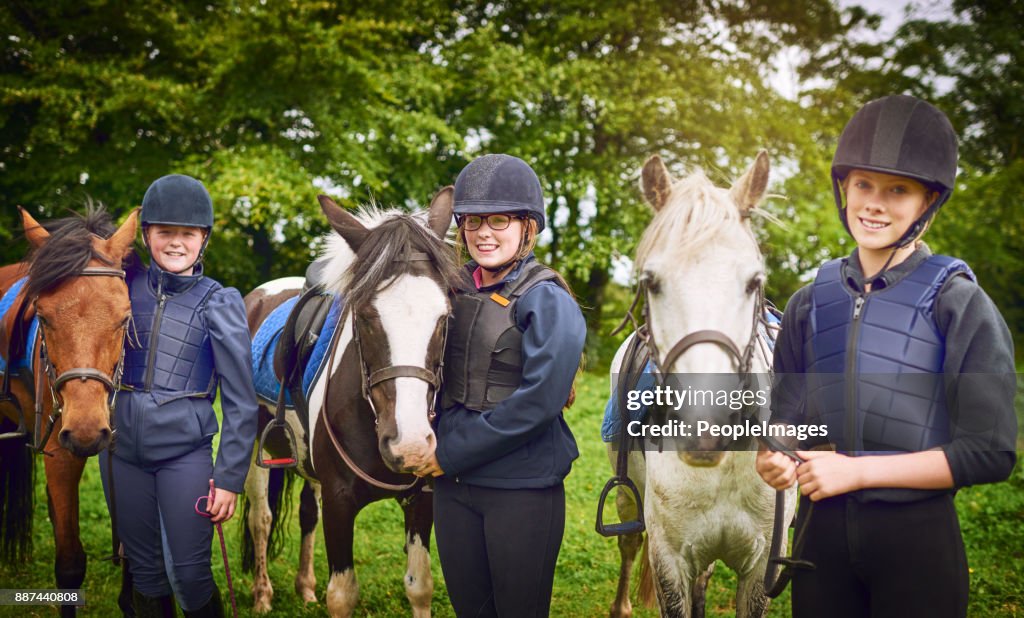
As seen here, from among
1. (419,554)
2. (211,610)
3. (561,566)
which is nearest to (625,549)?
(561,566)

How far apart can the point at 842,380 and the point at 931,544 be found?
1.49 feet

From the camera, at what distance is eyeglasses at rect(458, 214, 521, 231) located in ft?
8.11

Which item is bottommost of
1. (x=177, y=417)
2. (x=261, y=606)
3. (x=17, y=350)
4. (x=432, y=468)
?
(x=261, y=606)

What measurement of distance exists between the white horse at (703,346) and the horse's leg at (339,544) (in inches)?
49.9

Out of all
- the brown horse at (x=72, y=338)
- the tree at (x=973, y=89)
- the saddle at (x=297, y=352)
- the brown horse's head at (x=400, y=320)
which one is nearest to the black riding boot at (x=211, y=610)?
the saddle at (x=297, y=352)

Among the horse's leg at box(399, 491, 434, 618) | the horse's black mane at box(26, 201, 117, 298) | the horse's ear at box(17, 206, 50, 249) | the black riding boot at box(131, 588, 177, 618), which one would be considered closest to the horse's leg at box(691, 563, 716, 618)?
the horse's leg at box(399, 491, 434, 618)

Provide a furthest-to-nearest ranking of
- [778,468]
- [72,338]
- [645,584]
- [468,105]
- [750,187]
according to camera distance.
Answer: [468,105] < [645,584] < [72,338] < [750,187] < [778,468]

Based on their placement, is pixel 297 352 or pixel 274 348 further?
pixel 274 348

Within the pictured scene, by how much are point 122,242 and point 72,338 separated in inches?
18.2

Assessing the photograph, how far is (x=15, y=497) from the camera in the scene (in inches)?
185

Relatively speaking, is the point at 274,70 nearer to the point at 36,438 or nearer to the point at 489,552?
the point at 36,438

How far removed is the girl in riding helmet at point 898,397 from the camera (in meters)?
1.72

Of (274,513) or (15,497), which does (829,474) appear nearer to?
(274,513)

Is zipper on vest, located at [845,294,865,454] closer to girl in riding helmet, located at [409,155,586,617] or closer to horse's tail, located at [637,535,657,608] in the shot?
girl in riding helmet, located at [409,155,586,617]
